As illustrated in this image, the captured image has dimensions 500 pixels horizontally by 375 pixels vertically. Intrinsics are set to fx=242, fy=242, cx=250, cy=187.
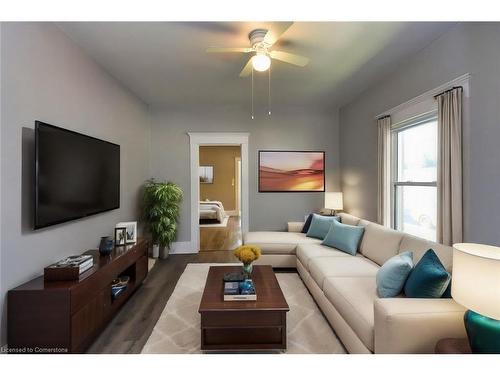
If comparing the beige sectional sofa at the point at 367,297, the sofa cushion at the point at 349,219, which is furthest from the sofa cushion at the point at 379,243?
the sofa cushion at the point at 349,219

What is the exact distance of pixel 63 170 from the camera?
7.25 feet

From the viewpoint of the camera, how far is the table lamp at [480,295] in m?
1.11

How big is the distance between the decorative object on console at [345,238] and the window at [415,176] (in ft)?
Result: 1.97

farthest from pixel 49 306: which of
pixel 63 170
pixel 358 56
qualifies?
pixel 358 56

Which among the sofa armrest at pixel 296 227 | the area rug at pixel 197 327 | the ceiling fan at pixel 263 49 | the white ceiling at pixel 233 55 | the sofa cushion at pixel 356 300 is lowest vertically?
the area rug at pixel 197 327

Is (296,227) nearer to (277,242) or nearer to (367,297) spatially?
(277,242)

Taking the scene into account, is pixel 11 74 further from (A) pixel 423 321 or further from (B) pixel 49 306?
(A) pixel 423 321

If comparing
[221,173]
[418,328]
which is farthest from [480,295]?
[221,173]

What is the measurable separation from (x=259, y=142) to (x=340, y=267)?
9.90ft

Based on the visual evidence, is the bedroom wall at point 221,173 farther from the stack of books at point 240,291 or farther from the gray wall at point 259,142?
the stack of books at point 240,291

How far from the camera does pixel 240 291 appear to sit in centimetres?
207

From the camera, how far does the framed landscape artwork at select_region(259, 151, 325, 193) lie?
193 inches

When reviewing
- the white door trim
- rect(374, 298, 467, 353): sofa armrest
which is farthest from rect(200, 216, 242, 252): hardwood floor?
rect(374, 298, 467, 353): sofa armrest

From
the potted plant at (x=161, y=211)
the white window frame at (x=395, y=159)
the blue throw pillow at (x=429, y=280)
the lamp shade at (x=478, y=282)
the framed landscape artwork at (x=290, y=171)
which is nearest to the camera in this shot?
the lamp shade at (x=478, y=282)
